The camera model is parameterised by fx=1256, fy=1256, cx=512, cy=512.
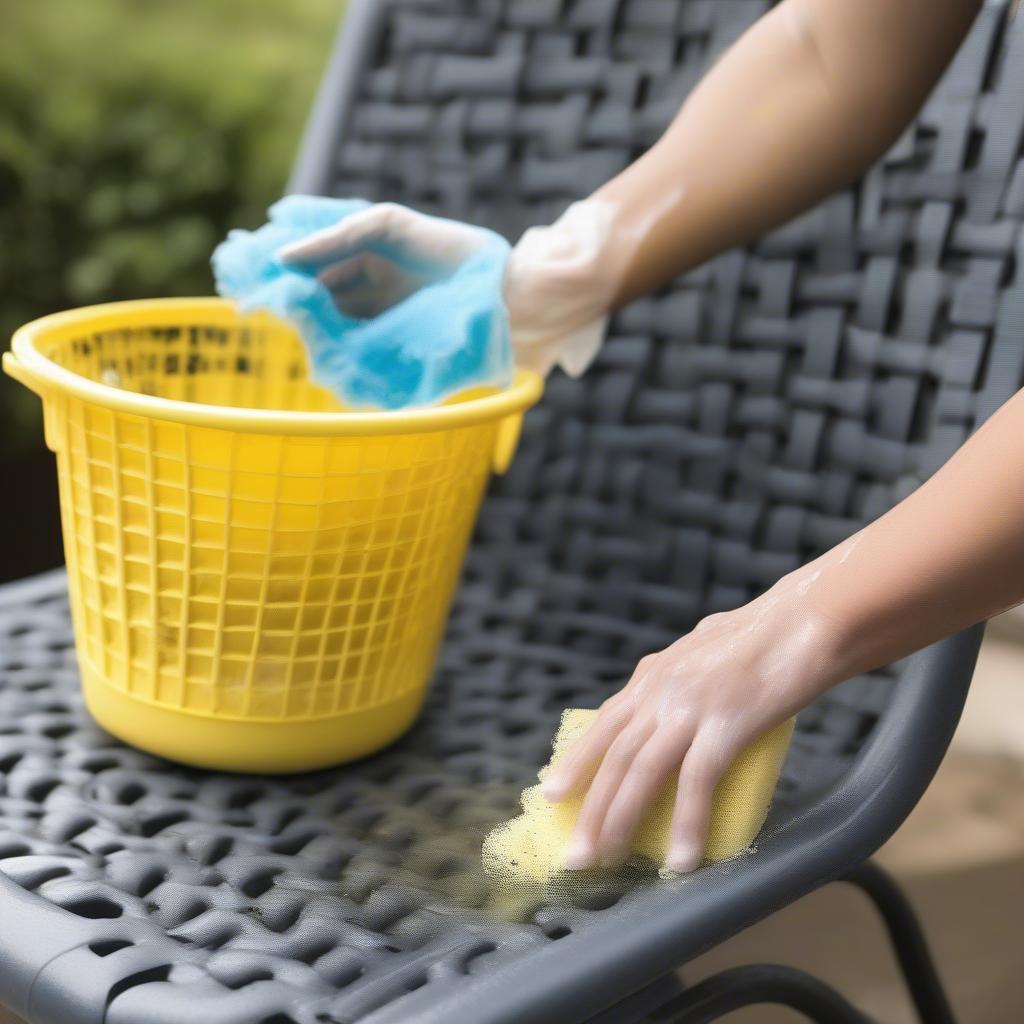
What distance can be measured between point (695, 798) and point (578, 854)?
6cm

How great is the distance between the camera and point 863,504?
0.80m

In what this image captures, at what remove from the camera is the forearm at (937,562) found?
1.63ft

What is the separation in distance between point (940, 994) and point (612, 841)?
1.14ft

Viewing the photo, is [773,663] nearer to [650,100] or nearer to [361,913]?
[361,913]

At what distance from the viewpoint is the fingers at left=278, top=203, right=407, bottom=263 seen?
739 millimetres

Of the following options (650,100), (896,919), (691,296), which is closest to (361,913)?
(896,919)

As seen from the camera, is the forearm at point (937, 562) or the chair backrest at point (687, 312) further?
the chair backrest at point (687, 312)

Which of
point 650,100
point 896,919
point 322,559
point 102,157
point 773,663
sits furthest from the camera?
point 102,157

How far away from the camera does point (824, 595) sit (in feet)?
1.76

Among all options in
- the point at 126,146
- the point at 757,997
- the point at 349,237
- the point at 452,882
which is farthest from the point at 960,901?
the point at 126,146

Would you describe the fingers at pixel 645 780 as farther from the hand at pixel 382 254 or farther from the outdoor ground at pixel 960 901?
the outdoor ground at pixel 960 901

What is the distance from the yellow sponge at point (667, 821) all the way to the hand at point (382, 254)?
323 mm

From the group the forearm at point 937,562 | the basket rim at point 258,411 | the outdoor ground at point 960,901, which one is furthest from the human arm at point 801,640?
the outdoor ground at point 960,901

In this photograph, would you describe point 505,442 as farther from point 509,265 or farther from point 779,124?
point 779,124
